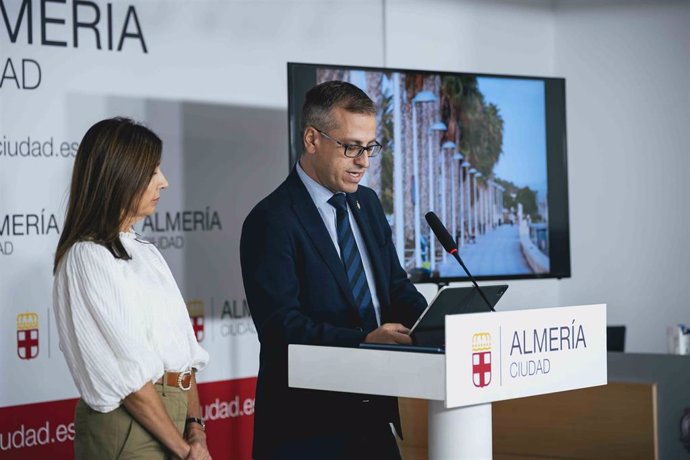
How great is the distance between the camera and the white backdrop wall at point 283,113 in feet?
12.9

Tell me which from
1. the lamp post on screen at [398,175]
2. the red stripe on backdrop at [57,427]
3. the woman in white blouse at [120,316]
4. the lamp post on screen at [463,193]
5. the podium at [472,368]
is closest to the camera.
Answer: the podium at [472,368]

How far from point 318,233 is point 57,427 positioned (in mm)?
1791

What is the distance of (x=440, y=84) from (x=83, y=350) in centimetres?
285

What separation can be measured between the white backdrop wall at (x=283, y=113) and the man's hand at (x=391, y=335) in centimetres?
203

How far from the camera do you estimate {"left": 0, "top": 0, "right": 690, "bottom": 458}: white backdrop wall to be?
3920 millimetres

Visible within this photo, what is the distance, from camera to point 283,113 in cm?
478

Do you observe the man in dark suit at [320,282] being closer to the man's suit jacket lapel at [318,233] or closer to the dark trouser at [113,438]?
the man's suit jacket lapel at [318,233]

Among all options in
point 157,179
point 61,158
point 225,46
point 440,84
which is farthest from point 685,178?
point 157,179

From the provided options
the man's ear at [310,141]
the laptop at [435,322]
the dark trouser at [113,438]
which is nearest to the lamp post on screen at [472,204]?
the man's ear at [310,141]

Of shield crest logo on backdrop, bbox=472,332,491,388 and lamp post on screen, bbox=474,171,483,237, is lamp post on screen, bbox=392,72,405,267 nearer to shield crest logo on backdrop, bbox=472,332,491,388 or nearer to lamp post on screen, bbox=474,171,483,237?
lamp post on screen, bbox=474,171,483,237

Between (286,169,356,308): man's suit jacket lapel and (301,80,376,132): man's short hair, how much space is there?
0.67 feet

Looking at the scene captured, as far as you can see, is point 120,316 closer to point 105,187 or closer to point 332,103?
point 105,187

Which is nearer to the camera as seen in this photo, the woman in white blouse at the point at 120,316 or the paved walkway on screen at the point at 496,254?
the woman in white blouse at the point at 120,316

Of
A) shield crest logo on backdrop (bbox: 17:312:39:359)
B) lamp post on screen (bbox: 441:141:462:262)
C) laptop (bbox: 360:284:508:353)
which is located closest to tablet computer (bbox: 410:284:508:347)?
laptop (bbox: 360:284:508:353)
